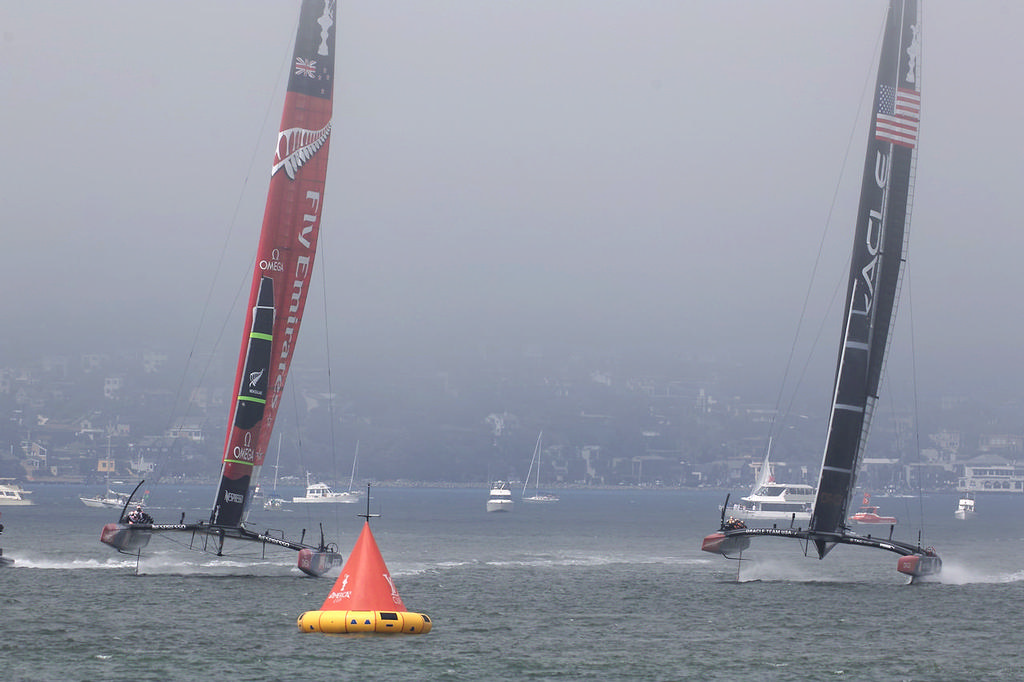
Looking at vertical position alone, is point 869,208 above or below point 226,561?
above

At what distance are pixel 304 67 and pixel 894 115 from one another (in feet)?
74.5

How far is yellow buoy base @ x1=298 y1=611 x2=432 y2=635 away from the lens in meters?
37.0

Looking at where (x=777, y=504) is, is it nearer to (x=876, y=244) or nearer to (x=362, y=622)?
(x=876, y=244)

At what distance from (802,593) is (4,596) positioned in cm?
2886

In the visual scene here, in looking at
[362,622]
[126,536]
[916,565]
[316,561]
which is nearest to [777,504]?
[916,565]

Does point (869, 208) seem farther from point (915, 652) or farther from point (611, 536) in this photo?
point (611, 536)

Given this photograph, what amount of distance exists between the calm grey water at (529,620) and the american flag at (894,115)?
57.3 feet

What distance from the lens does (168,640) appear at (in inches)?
1474

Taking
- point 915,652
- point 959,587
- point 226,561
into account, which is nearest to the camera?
point 915,652

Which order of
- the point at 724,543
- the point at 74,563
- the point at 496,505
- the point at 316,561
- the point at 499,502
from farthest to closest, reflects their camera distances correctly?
the point at 499,502
the point at 496,505
the point at 74,563
the point at 724,543
the point at 316,561

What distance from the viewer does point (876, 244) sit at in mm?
54406

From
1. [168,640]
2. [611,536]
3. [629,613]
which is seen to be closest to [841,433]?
[629,613]

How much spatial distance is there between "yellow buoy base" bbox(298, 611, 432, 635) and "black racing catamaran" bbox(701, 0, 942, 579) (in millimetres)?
19304

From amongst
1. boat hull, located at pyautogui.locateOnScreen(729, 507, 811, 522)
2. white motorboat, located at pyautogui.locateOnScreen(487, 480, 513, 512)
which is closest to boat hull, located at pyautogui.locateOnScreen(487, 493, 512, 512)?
white motorboat, located at pyautogui.locateOnScreen(487, 480, 513, 512)
